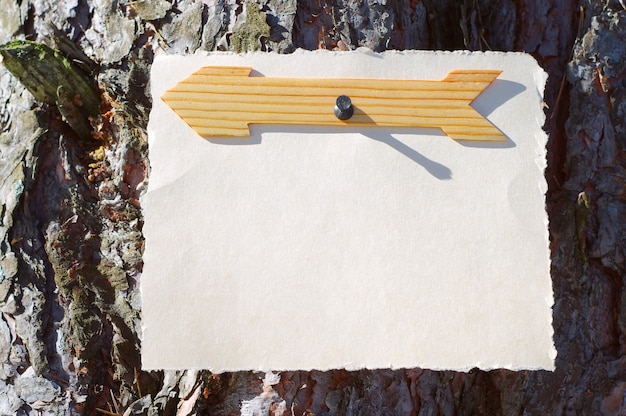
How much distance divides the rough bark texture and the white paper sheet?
0.12 meters

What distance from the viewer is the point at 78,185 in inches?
41.3

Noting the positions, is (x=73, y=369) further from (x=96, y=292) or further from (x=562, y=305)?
(x=562, y=305)

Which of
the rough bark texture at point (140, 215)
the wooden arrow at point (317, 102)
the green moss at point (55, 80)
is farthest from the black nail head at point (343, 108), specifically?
the green moss at point (55, 80)

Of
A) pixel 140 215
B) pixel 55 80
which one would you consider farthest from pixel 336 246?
pixel 55 80

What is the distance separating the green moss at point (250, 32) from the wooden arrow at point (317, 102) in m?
0.09

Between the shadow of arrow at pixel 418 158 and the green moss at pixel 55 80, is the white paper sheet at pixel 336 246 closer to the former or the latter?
the shadow of arrow at pixel 418 158

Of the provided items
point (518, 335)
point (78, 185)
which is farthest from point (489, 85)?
point (78, 185)

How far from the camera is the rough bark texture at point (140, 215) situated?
979 mm

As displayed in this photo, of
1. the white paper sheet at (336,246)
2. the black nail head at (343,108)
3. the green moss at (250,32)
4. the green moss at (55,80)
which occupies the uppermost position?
the green moss at (250,32)

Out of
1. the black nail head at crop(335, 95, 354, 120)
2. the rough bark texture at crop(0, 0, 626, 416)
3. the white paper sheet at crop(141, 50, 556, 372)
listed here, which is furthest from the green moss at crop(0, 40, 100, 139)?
the black nail head at crop(335, 95, 354, 120)

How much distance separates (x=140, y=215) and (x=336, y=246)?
371 mm

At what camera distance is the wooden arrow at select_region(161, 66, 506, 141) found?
0.88 metres

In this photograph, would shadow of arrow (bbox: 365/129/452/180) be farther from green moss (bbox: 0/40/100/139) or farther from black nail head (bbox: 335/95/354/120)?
green moss (bbox: 0/40/100/139)

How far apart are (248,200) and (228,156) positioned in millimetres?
71
